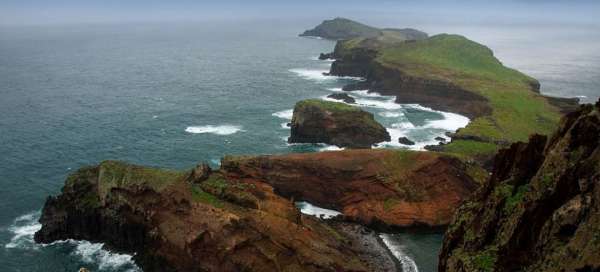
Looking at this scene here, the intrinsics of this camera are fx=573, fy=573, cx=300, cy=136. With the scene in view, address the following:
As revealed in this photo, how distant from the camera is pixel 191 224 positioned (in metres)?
58.4

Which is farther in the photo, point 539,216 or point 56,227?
point 56,227

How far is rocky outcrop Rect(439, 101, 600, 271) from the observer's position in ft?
95.7

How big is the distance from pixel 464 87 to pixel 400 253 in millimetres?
84993

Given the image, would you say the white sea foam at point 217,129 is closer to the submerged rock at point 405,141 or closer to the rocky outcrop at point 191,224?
the submerged rock at point 405,141

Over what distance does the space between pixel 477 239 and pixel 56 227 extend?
165 feet

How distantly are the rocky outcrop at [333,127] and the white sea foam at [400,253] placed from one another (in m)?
36.7

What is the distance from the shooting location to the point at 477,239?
36.4 meters

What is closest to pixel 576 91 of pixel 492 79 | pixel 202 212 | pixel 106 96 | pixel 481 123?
pixel 492 79

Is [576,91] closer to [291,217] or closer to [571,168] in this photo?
[291,217]

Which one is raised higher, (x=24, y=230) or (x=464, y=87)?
(x=464, y=87)

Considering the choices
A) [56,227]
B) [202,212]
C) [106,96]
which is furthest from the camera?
[106,96]

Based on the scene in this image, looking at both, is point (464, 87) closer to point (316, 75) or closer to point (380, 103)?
point (380, 103)

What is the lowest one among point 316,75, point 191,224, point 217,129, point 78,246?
point 78,246

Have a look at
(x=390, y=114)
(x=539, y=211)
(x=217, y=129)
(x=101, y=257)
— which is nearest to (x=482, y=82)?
(x=390, y=114)
